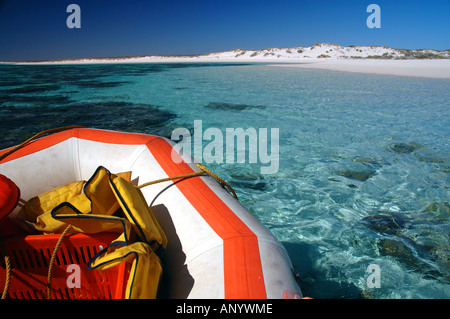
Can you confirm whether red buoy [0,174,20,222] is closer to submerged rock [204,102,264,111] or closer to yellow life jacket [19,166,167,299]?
yellow life jacket [19,166,167,299]

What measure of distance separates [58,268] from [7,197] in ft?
1.69

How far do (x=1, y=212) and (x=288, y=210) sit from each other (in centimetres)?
276

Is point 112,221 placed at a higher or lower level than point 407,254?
higher

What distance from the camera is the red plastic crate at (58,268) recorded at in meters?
1.54

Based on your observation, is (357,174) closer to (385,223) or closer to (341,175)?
(341,175)

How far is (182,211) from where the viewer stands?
72.9 inches

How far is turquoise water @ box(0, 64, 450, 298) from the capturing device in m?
2.41

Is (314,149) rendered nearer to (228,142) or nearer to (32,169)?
(228,142)

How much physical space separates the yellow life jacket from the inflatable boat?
182mm

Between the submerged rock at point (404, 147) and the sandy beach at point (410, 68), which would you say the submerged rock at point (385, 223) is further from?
the sandy beach at point (410, 68)

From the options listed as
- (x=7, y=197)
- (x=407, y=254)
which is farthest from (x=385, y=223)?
(x=7, y=197)

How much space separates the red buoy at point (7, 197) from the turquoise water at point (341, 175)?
7.26 feet
